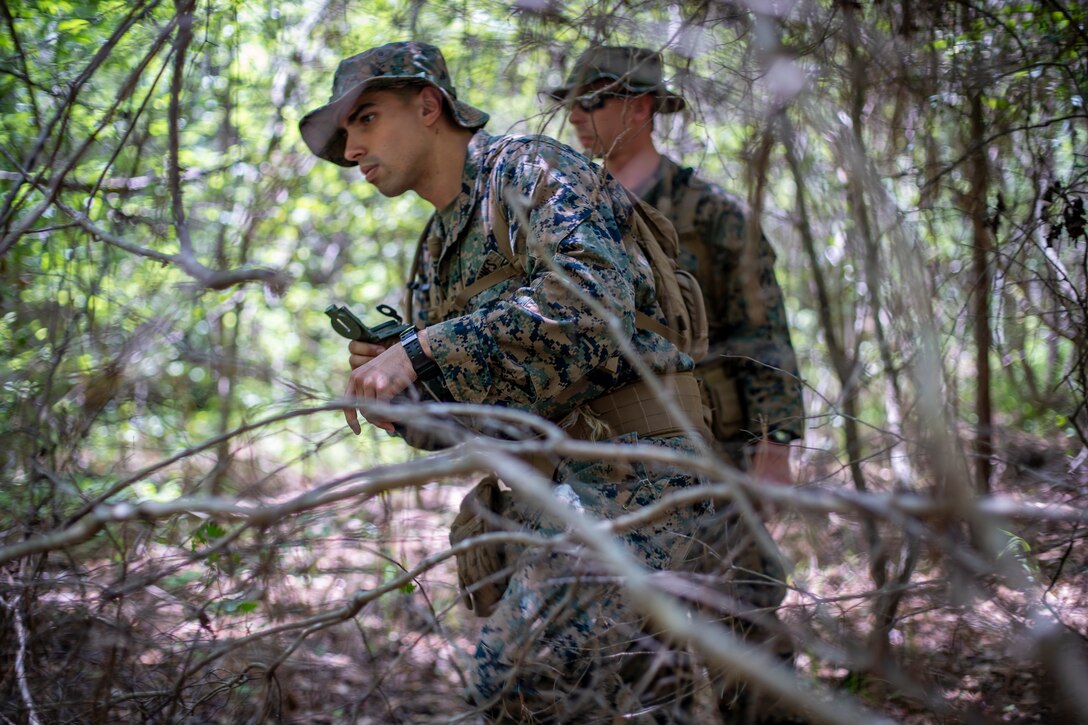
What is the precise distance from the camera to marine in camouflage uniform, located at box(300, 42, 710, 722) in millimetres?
2242

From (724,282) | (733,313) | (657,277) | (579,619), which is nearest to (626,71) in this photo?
(724,282)

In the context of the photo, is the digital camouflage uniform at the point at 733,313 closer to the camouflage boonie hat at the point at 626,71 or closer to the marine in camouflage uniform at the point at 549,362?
the camouflage boonie hat at the point at 626,71

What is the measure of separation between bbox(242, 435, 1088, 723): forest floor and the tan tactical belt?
45 centimetres

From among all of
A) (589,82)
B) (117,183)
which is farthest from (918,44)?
(117,183)

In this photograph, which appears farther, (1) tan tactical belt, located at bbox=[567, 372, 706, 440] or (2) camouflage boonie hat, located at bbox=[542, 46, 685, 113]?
(2) camouflage boonie hat, located at bbox=[542, 46, 685, 113]

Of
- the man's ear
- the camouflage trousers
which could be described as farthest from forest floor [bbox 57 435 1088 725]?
the man's ear

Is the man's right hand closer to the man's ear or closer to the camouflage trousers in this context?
the camouflage trousers

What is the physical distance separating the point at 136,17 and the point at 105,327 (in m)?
1.14

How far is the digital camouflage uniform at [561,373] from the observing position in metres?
2.24

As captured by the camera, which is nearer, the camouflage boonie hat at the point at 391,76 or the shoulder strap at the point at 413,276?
the camouflage boonie hat at the point at 391,76

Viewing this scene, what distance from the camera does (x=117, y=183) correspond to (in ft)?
12.5

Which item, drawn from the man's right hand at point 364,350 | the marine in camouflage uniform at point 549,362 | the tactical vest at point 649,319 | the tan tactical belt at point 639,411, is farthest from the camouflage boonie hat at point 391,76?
the tan tactical belt at point 639,411

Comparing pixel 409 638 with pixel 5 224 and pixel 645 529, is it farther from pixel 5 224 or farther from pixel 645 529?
pixel 5 224

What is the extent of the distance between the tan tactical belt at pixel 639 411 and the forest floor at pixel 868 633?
1.49 feet
